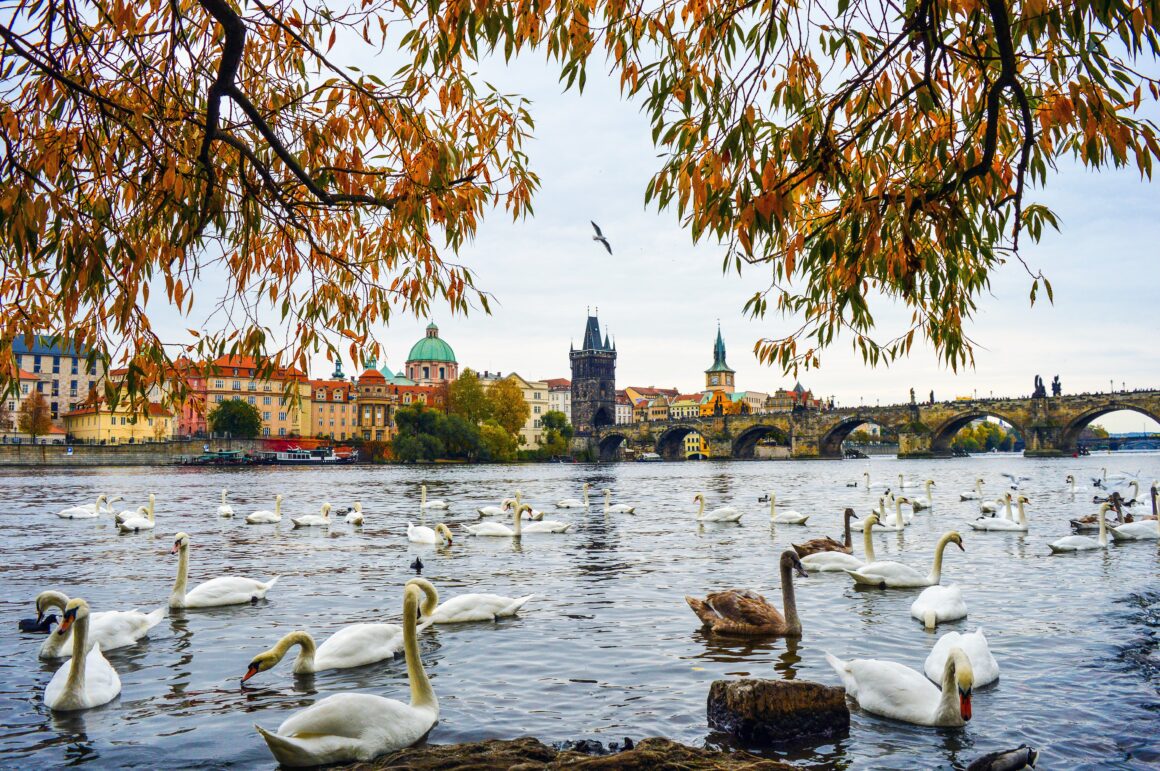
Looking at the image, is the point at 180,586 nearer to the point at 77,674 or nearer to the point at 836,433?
the point at 77,674

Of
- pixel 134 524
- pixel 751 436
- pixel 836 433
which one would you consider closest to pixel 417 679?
pixel 134 524

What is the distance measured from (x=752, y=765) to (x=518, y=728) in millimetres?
2520

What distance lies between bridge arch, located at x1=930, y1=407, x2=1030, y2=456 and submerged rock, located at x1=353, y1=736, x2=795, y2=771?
113 metres

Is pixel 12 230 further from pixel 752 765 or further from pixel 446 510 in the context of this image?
pixel 446 510

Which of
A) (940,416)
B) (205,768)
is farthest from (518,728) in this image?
(940,416)

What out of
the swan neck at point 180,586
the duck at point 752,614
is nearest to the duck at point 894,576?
the duck at point 752,614

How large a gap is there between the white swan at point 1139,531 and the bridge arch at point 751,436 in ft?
371

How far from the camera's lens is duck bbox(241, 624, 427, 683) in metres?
8.27

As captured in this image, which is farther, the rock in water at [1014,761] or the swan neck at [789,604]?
the swan neck at [789,604]

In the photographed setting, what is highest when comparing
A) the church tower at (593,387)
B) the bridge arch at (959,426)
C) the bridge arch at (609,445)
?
the church tower at (593,387)

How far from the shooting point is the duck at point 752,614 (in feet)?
32.2

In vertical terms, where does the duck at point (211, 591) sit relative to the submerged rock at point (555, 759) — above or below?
below

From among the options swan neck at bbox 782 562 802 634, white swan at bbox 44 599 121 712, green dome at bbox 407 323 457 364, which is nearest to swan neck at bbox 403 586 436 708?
white swan at bbox 44 599 121 712

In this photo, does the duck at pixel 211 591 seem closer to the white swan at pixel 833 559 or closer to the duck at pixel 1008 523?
the white swan at pixel 833 559
